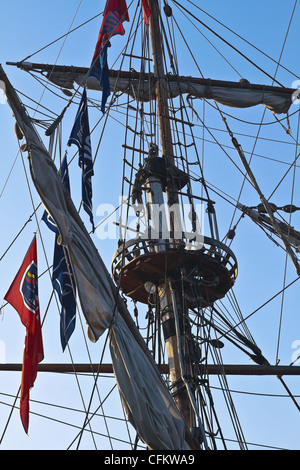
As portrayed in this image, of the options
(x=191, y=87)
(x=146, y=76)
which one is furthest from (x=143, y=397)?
(x=191, y=87)

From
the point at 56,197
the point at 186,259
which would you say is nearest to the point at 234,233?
the point at 186,259

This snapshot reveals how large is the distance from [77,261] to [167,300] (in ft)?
10.2

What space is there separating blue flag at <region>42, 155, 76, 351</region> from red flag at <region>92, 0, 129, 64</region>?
367 centimetres

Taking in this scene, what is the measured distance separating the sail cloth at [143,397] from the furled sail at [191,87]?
25.6 ft

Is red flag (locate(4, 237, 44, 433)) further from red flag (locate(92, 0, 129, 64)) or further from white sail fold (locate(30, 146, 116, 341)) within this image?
red flag (locate(92, 0, 129, 64))

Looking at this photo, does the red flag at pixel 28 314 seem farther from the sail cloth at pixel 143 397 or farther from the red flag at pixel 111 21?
the red flag at pixel 111 21

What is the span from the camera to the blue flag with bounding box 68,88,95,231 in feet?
40.4

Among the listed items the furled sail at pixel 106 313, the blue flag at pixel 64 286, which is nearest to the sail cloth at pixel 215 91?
the furled sail at pixel 106 313

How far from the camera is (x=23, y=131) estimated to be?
11.8 metres

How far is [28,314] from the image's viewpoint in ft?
37.9

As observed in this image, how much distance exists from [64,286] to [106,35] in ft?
16.3

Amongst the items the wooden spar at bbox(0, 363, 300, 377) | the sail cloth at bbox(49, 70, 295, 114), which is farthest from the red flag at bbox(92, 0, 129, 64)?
the wooden spar at bbox(0, 363, 300, 377)
